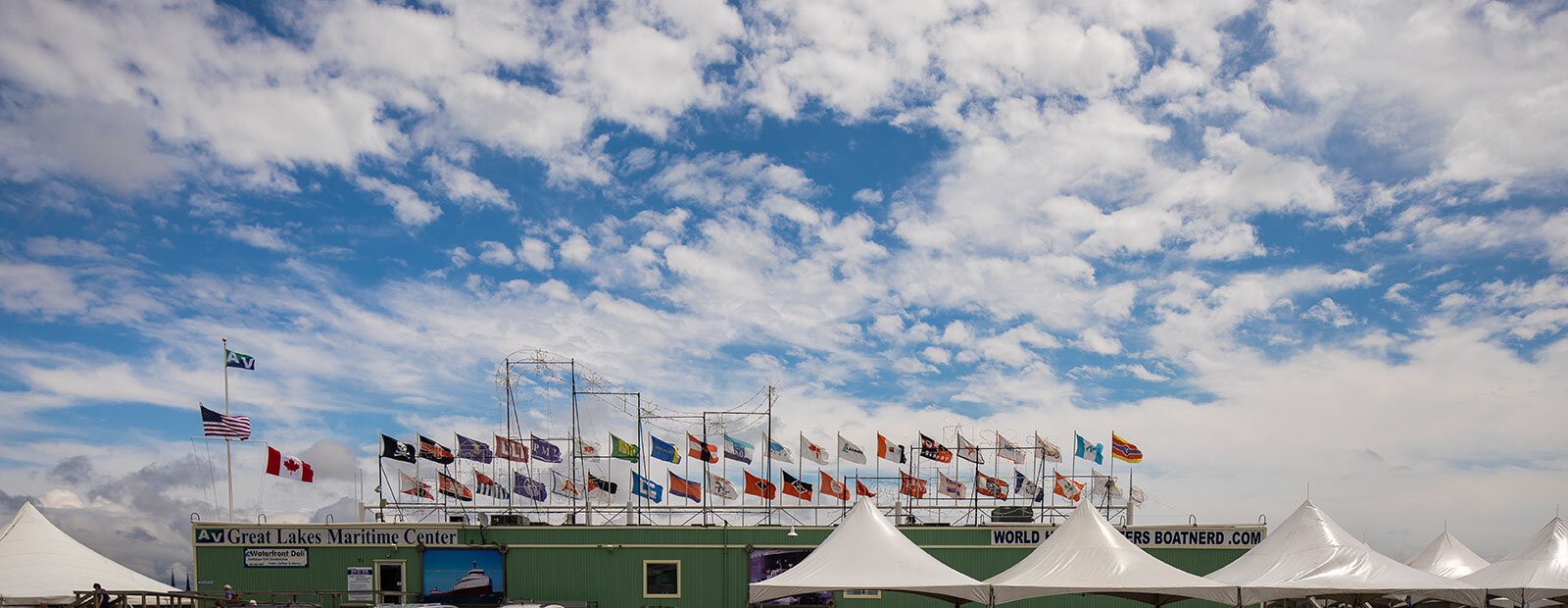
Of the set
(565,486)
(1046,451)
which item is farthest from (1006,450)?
(565,486)

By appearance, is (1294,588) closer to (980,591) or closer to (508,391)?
(980,591)

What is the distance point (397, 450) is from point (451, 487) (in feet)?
7.02

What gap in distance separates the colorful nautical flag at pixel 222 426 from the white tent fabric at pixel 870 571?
1940 cm

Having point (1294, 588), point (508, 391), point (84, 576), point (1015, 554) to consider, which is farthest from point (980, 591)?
point (84, 576)

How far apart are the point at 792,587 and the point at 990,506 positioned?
43.1 feet

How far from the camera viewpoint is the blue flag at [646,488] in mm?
37406

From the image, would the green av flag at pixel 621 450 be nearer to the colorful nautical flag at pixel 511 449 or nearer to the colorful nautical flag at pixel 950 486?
the colorful nautical flag at pixel 511 449

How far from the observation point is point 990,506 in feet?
117

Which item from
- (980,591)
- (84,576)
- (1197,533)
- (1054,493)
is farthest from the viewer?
(1054,493)

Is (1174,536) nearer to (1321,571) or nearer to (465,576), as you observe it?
(1321,571)

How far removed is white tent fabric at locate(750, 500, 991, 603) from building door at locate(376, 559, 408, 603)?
45.4ft

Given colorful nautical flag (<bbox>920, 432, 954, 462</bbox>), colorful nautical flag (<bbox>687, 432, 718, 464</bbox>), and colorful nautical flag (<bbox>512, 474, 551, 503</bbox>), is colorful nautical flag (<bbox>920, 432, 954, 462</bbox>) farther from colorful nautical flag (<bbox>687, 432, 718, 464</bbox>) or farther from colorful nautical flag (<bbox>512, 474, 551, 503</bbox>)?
colorful nautical flag (<bbox>512, 474, 551, 503</bbox>)

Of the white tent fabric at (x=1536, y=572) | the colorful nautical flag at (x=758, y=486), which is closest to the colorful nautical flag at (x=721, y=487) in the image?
the colorful nautical flag at (x=758, y=486)

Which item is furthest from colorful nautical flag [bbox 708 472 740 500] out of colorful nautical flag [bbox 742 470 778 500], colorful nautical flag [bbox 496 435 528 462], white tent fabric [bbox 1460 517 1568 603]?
white tent fabric [bbox 1460 517 1568 603]
